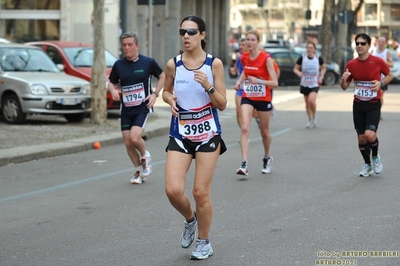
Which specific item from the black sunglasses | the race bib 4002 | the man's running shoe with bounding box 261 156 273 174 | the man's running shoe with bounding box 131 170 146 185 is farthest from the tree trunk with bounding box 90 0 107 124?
the black sunglasses

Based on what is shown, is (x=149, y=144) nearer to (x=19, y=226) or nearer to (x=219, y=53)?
(x=19, y=226)

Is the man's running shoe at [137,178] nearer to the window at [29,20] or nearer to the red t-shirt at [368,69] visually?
the red t-shirt at [368,69]

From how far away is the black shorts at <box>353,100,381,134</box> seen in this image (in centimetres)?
1177

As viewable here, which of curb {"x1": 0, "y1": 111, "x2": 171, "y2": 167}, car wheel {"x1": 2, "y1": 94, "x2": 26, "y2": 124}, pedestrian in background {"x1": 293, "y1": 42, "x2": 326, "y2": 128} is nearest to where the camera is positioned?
curb {"x1": 0, "y1": 111, "x2": 171, "y2": 167}

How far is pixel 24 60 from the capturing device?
19562 millimetres

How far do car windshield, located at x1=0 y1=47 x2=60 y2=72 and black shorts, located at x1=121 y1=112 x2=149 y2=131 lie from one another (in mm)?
8063

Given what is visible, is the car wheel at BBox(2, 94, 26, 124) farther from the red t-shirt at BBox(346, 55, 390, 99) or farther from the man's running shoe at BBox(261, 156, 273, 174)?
the red t-shirt at BBox(346, 55, 390, 99)

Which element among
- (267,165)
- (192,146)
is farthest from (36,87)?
(192,146)

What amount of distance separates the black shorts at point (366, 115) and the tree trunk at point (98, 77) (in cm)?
804

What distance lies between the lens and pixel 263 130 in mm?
12531

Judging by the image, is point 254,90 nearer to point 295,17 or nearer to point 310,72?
point 310,72

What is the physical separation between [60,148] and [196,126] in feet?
26.7

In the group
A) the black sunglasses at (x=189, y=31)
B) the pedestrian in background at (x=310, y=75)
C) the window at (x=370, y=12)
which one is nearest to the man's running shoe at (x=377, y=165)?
the black sunglasses at (x=189, y=31)

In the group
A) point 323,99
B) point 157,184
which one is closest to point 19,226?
point 157,184
